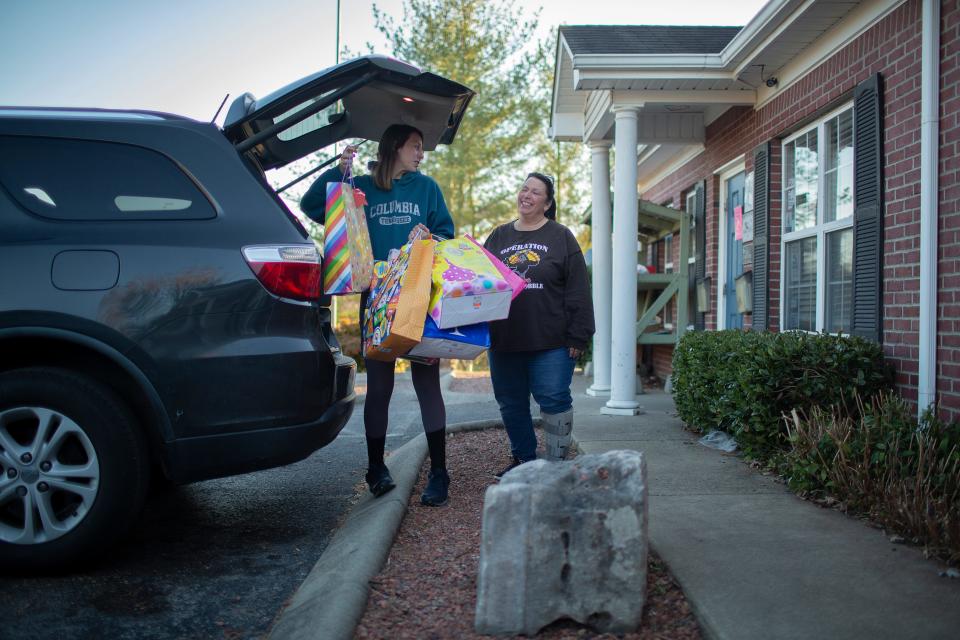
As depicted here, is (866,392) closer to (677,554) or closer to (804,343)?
Answer: (804,343)

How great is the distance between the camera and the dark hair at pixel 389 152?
3949mm

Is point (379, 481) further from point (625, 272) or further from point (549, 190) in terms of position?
point (625, 272)

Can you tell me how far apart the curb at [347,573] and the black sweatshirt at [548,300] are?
3.36 feet

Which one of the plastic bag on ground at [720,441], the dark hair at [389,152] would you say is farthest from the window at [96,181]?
the plastic bag on ground at [720,441]

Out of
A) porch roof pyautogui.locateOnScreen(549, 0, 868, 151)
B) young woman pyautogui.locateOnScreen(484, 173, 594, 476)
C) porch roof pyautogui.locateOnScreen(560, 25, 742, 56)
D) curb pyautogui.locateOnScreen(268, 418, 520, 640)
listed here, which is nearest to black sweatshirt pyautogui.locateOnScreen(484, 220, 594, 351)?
young woman pyautogui.locateOnScreen(484, 173, 594, 476)

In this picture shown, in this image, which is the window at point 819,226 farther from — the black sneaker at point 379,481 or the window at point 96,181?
the window at point 96,181

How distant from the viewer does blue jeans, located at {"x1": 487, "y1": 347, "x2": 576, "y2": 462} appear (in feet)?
14.3

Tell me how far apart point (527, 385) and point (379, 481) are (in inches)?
40.7

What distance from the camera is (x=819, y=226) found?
6.25 metres

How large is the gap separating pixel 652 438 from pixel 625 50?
3.43 metres

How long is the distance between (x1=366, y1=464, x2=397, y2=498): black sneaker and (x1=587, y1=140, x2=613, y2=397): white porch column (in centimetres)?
507

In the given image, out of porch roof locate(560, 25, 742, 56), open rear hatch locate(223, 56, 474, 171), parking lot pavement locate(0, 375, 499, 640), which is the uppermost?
porch roof locate(560, 25, 742, 56)

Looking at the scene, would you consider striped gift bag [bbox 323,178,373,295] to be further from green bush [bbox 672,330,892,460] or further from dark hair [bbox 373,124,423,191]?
green bush [bbox 672,330,892,460]

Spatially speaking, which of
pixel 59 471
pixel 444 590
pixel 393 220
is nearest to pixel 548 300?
pixel 393 220
